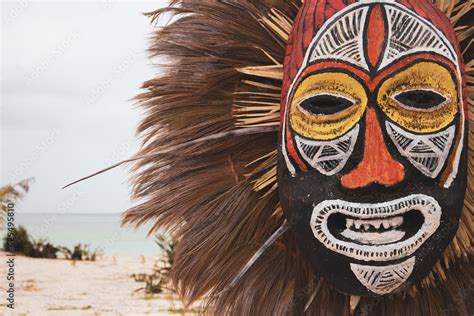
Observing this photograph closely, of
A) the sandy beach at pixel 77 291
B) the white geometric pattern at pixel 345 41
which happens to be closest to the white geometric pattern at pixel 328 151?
the white geometric pattern at pixel 345 41

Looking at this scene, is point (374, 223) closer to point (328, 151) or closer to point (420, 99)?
point (328, 151)

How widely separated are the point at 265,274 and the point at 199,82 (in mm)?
787

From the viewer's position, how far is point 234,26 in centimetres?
260

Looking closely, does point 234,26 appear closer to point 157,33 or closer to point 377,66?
point 157,33

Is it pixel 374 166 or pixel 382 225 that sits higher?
pixel 374 166

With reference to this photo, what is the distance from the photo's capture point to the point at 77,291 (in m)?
6.38

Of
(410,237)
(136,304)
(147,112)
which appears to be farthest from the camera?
(136,304)

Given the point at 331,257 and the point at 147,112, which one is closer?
the point at 331,257

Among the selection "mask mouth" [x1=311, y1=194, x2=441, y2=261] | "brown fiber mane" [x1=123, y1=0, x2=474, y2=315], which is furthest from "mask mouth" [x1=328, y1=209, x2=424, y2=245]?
"brown fiber mane" [x1=123, y1=0, x2=474, y2=315]

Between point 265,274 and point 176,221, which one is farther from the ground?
point 176,221

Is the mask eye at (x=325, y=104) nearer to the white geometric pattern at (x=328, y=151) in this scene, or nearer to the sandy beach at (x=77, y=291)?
the white geometric pattern at (x=328, y=151)

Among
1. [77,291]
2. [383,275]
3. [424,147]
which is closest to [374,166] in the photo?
[424,147]

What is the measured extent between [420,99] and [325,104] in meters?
0.32

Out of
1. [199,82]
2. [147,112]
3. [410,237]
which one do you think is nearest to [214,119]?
[199,82]
